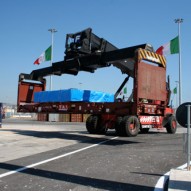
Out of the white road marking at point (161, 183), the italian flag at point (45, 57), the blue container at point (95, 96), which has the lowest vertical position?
the white road marking at point (161, 183)

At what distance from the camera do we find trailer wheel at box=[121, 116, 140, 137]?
16.6 metres

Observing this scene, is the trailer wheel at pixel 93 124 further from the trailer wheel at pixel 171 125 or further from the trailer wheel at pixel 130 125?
the trailer wheel at pixel 171 125

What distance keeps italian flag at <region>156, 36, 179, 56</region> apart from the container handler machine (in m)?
14.9

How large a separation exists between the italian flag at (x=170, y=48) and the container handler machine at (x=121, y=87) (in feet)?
49.0

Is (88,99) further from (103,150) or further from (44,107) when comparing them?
(103,150)

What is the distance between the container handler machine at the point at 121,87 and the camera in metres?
15.8

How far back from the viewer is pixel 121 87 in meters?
19.7

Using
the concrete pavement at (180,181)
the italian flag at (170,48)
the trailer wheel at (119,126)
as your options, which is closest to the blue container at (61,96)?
the trailer wheel at (119,126)

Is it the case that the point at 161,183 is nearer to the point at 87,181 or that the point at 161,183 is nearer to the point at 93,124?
the point at 87,181

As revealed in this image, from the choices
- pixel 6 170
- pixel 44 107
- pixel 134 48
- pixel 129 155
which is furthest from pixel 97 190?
pixel 44 107

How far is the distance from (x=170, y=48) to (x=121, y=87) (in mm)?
16717

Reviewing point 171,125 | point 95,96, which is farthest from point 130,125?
point 171,125

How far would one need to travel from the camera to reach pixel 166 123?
63.6 ft

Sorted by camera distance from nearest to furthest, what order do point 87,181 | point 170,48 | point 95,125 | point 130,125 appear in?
1. point 87,181
2. point 130,125
3. point 95,125
4. point 170,48
